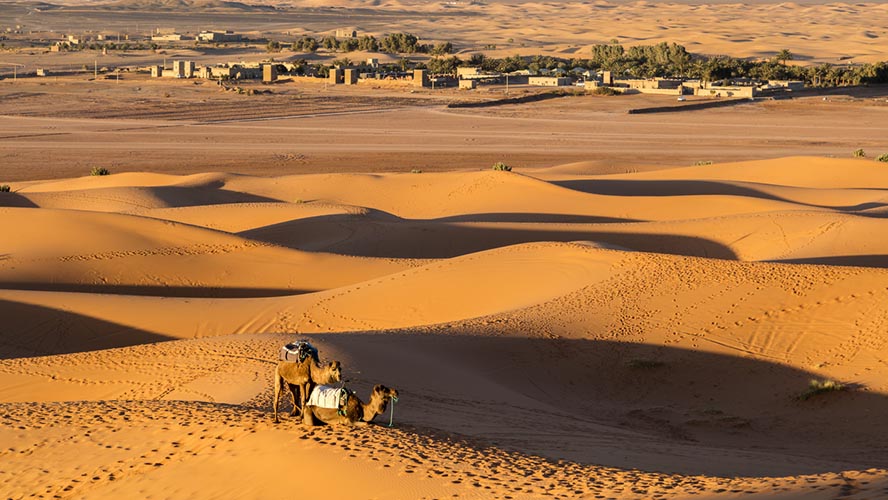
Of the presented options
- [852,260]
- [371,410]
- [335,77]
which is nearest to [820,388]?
[371,410]

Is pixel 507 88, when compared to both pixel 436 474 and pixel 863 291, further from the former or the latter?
pixel 436 474

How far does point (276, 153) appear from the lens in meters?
53.6

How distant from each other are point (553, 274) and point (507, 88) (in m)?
69.1

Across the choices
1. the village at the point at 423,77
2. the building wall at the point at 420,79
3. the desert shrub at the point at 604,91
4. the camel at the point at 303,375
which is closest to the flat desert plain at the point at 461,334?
the camel at the point at 303,375

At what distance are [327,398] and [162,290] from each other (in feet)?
46.8

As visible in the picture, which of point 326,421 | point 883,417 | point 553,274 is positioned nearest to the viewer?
point 326,421

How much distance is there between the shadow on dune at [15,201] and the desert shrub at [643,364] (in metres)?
22.2

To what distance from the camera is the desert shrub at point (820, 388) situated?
13867 mm

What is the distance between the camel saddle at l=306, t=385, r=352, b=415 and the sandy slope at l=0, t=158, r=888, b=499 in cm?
20

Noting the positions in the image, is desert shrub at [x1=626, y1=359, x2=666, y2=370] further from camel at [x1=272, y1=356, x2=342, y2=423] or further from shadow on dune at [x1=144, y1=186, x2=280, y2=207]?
shadow on dune at [x1=144, y1=186, x2=280, y2=207]

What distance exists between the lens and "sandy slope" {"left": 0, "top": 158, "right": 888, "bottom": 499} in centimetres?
884

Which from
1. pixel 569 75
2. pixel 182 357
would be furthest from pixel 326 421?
pixel 569 75

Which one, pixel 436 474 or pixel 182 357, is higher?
pixel 436 474

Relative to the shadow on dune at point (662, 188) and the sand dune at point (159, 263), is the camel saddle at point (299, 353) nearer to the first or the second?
the sand dune at point (159, 263)
